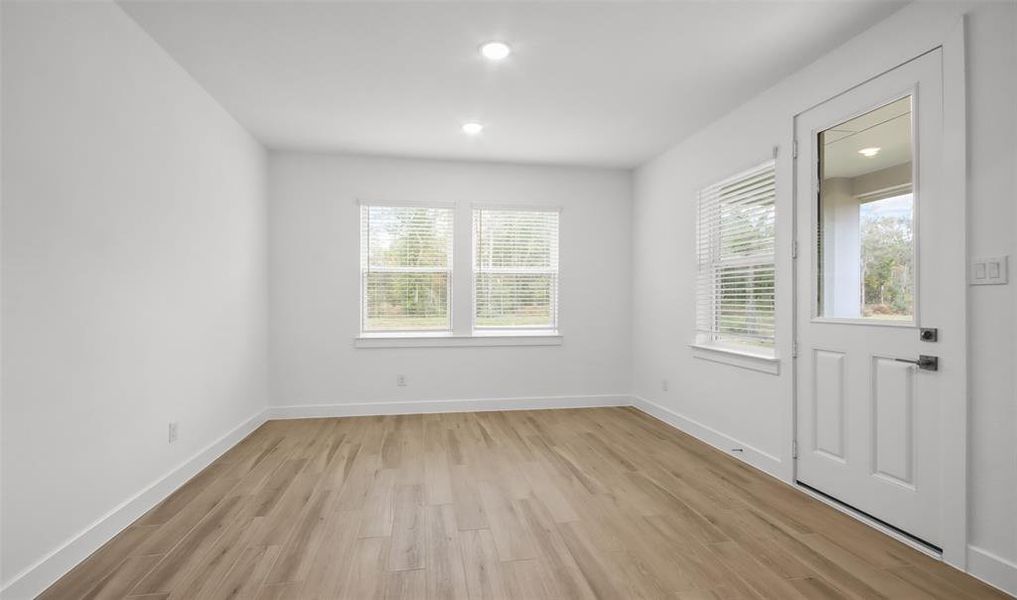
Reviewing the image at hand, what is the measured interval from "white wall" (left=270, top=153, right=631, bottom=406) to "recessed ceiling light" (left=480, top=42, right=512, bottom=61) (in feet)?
7.54

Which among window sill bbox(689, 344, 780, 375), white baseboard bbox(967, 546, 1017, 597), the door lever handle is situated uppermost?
the door lever handle

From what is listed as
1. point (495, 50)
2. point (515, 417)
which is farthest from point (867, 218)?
point (515, 417)

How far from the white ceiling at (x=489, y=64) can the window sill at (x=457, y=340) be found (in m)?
1.98

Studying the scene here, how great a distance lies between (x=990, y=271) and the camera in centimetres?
205

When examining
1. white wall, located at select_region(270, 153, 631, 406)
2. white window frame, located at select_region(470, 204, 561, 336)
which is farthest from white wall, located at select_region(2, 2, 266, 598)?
white window frame, located at select_region(470, 204, 561, 336)

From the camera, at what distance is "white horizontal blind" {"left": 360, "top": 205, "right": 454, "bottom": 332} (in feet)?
16.5

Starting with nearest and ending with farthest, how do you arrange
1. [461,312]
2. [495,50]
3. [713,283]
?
[495,50], [713,283], [461,312]

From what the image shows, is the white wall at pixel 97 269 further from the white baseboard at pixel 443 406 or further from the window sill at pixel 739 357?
the window sill at pixel 739 357

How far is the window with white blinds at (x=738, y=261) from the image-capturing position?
3453 mm

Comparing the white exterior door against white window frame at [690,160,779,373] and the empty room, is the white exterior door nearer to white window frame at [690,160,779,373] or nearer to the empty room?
the empty room

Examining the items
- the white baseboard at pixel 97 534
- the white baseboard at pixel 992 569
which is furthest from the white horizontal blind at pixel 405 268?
the white baseboard at pixel 992 569

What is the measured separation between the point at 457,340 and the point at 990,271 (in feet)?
13.4

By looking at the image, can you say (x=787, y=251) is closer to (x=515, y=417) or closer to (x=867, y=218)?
(x=867, y=218)

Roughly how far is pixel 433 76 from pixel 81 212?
206 cm
